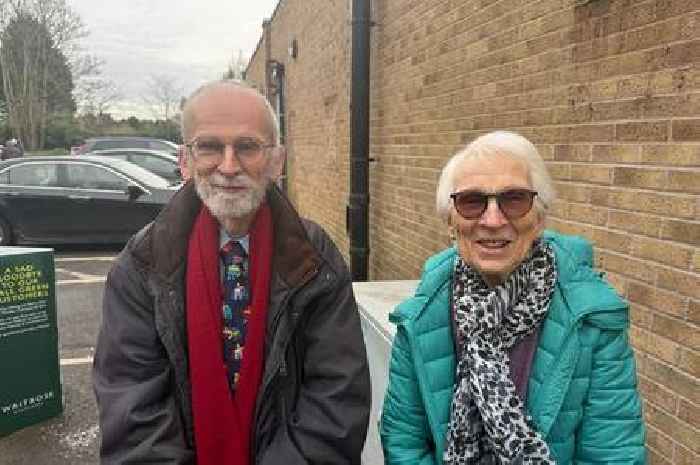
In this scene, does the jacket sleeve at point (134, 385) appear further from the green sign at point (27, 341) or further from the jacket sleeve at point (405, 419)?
the green sign at point (27, 341)

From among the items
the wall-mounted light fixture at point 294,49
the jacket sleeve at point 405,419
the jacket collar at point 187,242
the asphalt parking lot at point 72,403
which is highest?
the wall-mounted light fixture at point 294,49

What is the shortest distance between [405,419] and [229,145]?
934 millimetres

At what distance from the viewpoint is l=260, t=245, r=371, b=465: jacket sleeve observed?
175 centimetres

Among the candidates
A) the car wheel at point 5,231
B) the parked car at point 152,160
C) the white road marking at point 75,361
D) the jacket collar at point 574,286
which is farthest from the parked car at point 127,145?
the jacket collar at point 574,286

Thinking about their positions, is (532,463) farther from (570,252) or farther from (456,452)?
(570,252)

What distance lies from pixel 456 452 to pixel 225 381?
666 mm

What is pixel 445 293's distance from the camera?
1670 mm

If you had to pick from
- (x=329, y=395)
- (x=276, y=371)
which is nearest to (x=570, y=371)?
(x=329, y=395)

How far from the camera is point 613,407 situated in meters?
1.47

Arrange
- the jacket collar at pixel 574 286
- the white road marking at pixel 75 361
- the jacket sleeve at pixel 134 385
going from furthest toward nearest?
the white road marking at pixel 75 361, the jacket sleeve at pixel 134 385, the jacket collar at pixel 574 286

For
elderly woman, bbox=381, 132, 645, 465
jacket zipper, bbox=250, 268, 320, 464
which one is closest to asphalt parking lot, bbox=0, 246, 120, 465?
jacket zipper, bbox=250, 268, 320, 464

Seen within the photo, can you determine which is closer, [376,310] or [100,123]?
[376,310]

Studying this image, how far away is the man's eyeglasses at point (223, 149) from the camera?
5.96 ft

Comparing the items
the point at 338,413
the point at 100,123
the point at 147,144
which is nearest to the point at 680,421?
the point at 338,413
